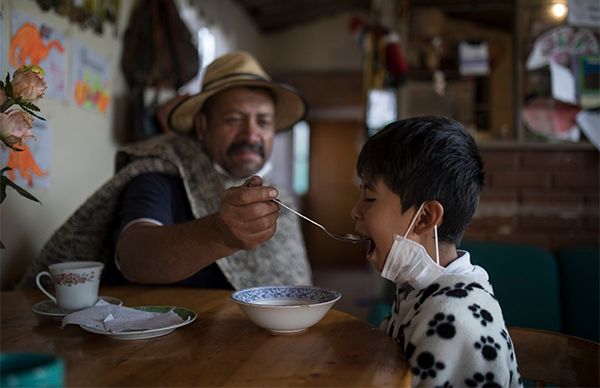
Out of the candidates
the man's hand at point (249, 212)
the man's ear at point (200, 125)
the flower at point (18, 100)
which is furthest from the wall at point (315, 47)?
the flower at point (18, 100)

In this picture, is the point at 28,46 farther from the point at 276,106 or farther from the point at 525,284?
the point at 525,284

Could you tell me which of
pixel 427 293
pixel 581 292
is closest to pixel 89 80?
pixel 427 293

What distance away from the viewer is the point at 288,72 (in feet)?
19.4

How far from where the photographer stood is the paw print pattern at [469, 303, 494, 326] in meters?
0.85

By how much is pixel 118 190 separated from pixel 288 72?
4501 millimetres

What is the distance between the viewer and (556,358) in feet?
3.33

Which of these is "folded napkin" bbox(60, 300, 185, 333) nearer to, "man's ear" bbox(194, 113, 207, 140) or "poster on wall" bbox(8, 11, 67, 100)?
"poster on wall" bbox(8, 11, 67, 100)

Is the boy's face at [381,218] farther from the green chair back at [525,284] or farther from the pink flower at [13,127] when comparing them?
the green chair back at [525,284]

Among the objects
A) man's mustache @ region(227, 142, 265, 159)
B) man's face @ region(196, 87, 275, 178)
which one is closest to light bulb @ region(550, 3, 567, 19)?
man's face @ region(196, 87, 275, 178)

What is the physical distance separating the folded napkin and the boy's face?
14.4 inches

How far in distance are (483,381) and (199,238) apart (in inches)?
26.2

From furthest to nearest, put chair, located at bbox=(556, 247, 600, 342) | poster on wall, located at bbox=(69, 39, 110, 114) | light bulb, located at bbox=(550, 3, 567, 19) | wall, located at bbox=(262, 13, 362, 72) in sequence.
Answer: wall, located at bbox=(262, 13, 362, 72) → light bulb, located at bbox=(550, 3, 567, 19) → chair, located at bbox=(556, 247, 600, 342) → poster on wall, located at bbox=(69, 39, 110, 114)

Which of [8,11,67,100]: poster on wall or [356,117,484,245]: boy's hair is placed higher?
[8,11,67,100]: poster on wall

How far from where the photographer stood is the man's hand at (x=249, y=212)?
42.3 inches
